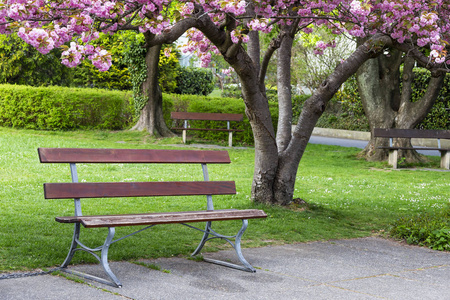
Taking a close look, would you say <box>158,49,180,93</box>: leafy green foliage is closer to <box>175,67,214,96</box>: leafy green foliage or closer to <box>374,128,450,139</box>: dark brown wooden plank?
<box>175,67,214,96</box>: leafy green foliage

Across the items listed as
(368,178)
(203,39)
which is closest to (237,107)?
(368,178)

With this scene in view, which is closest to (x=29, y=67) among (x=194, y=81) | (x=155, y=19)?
(x=194, y=81)

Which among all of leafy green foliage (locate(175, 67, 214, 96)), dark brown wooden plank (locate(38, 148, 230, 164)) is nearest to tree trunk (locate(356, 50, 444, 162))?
dark brown wooden plank (locate(38, 148, 230, 164))

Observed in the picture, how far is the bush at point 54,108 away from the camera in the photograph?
19172 mm

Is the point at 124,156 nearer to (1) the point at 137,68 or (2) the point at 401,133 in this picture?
(2) the point at 401,133

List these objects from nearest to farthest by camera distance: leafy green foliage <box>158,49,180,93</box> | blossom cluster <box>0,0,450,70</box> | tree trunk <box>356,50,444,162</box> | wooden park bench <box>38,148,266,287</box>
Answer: wooden park bench <box>38,148,266,287</box>, blossom cluster <box>0,0,450,70</box>, tree trunk <box>356,50,444,162</box>, leafy green foliage <box>158,49,180,93</box>

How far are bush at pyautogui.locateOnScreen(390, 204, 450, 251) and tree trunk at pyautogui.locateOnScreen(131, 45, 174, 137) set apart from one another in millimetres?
12198

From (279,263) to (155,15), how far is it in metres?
2.69

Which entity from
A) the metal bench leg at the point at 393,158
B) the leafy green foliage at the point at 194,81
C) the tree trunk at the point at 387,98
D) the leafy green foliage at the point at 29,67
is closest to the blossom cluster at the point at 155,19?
the metal bench leg at the point at 393,158

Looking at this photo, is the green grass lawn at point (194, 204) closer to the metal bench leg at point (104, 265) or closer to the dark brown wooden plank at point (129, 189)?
the metal bench leg at point (104, 265)

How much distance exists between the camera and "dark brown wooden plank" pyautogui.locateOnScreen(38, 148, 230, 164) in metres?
4.89

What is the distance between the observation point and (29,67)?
27953 millimetres

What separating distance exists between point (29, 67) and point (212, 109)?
12.6 meters

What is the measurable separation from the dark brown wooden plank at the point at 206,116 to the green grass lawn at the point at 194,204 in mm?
2049
